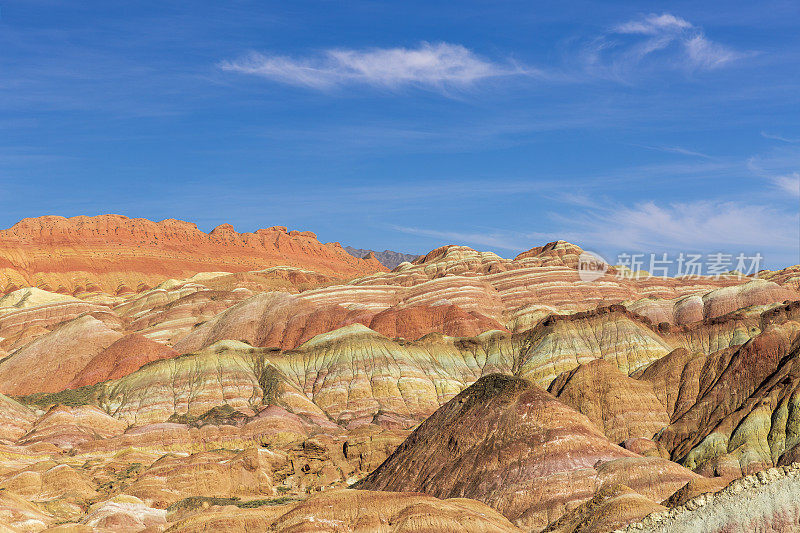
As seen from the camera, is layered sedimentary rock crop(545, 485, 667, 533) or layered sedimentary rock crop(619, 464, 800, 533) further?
layered sedimentary rock crop(545, 485, 667, 533)

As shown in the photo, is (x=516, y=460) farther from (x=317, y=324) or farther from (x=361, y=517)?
(x=317, y=324)

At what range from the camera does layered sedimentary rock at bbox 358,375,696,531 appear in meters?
64.2

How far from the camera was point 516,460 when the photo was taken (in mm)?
68062

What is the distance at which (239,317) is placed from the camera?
19750 cm

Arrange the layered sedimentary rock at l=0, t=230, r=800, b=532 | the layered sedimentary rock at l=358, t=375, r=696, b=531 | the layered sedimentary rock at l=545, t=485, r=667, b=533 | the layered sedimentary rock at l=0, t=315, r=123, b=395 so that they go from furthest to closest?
the layered sedimentary rock at l=0, t=315, r=123, b=395 < the layered sedimentary rock at l=358, t=375, r=696, b=531 < the layered sedimentary rock at l=0, t=230, r=800, b=532 < the layered sedimentary rock at l=545, t=485, r=667, b=533

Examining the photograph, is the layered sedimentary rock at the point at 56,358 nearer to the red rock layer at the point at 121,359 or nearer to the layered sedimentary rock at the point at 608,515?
the red rock layer at the point at 121,359

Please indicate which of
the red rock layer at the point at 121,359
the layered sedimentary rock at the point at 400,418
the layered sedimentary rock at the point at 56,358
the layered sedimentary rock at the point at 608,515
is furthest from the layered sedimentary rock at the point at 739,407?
the layered sedimentary rock at the point at 56,358

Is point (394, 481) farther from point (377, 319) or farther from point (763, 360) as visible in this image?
point (377, 319)

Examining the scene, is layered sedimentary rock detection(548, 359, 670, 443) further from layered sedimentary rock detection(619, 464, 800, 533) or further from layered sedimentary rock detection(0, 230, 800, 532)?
layered sedimentary rock detection(619, 464, 800, 533)

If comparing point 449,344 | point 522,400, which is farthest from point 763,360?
point 449,344

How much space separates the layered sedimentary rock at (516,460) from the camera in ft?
211

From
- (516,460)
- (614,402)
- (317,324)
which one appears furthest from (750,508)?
(317,324)

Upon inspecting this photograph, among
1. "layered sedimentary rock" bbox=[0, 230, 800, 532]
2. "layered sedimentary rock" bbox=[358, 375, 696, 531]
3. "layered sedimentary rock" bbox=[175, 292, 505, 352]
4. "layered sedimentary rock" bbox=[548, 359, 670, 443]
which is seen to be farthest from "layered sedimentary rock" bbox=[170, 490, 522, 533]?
"layered sedimentary rock" bbox=[175, 292, 505, 352]

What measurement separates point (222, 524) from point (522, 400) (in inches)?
1221
